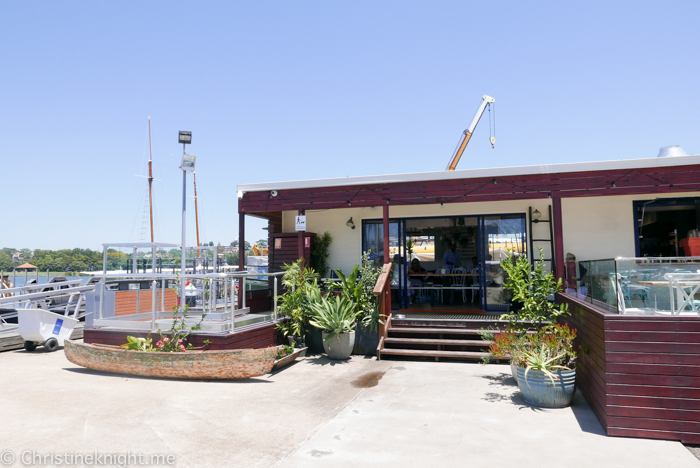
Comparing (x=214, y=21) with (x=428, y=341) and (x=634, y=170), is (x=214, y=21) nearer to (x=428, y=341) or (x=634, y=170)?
(x=428, y=341)

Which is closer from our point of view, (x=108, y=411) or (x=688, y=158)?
(x=108, y=411)

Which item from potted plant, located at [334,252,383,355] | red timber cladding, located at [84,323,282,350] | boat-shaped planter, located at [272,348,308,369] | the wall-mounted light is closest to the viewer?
red timber cladding, located at [84,323,282,350]

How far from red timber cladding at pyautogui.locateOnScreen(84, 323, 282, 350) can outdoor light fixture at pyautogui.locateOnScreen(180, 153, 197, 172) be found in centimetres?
284

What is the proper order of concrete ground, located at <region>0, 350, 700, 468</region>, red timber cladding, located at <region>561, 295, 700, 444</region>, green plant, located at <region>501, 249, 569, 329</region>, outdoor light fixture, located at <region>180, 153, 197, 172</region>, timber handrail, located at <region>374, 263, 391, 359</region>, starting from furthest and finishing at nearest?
1. timber handrail, located at <region>374, 263, 391, 359</region>
2. outdoor light fixture, located at <region>180, 153, 197, 172</region>
3. green plant, located at <region>501, 249, 569, 329</region>
4. red timber cladding, located at <region>561, 295, 700, 444</region>
5. concrete ground, located at <region>0, 350, 700, 468</region>

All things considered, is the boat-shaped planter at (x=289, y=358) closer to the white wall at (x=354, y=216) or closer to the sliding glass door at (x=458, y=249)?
the sliding glass door at (x=458, y=249)

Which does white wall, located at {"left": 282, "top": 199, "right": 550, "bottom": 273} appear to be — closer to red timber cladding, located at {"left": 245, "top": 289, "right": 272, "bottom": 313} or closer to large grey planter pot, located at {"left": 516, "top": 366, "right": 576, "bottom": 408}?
red timber cladding, located at {"left": 245, "top": 289, "right": 272, "bottom": 313}

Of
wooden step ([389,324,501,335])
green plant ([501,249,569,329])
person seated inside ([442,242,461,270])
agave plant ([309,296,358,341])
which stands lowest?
wooden step ([389,324,501,335])

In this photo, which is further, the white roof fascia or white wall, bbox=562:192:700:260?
white wall, bbox=562:192:700:260

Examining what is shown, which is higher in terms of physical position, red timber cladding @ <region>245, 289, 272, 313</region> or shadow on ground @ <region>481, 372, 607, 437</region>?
red timber cladding @ <region>245, 289, 272, 313</region>

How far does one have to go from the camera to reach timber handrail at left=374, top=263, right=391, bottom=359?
7850mm

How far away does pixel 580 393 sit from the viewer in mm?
5578

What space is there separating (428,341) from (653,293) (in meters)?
4.07

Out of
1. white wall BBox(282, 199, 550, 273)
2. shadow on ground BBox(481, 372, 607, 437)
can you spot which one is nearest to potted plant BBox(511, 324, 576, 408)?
shadow on ground BBox(481, 372, 607, 437)

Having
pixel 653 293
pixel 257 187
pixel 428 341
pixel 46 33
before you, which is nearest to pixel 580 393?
pixel 653 293
